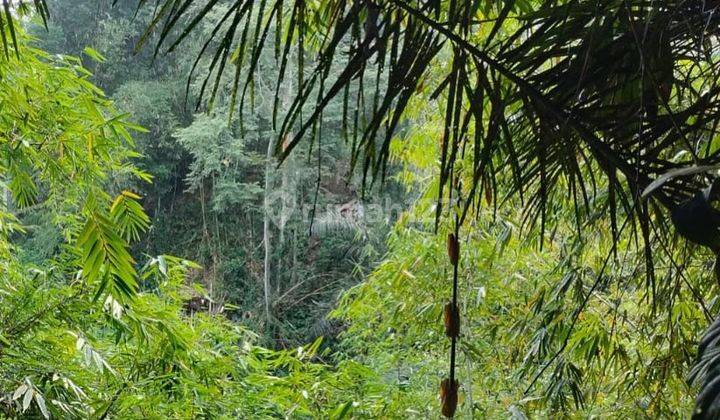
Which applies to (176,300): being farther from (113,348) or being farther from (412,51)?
(412,51)

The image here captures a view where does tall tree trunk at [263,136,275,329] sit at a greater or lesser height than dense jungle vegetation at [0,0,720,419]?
lesser

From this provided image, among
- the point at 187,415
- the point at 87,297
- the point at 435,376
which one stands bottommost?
the point at 435,376

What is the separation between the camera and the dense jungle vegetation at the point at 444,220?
498mm

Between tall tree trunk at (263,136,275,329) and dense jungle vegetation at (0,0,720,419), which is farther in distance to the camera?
tall tree trunk at (263,136,275,329)

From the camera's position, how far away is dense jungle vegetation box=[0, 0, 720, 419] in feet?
1.63

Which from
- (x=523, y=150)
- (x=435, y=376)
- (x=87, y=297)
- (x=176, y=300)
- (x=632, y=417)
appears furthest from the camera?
(x=435, y=376)

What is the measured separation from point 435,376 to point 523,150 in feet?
5.11

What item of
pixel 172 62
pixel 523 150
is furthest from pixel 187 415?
pixel 172 62

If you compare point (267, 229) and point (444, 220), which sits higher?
point (444, 220)

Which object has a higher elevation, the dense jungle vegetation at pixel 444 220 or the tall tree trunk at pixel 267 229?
the dense jungle vegetation at pixel 444 220

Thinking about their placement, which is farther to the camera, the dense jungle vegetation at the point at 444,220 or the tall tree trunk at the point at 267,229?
the tall tree trunk at the point at 267,229

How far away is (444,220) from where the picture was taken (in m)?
1.53

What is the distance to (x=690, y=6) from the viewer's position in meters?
0.54

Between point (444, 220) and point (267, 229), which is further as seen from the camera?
point (267, 229)
